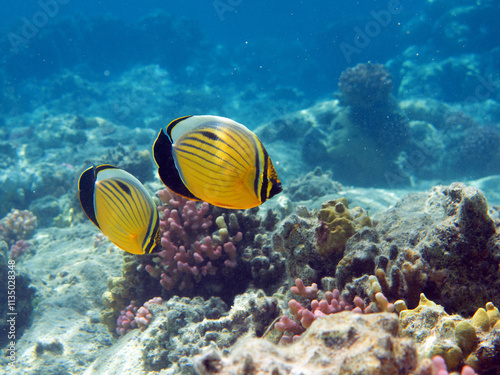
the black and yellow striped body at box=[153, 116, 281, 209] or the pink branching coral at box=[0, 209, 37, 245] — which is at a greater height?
the pink branching coral at box=[0, 209, 37, 245]

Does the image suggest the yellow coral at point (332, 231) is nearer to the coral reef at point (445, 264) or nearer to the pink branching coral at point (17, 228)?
the coral reef at point (445, 264)

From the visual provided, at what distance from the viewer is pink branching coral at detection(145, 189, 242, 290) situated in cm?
335

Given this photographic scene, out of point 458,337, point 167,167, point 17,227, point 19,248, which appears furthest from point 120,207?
point 17,227

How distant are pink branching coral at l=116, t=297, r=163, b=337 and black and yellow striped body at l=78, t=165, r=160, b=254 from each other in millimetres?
1774

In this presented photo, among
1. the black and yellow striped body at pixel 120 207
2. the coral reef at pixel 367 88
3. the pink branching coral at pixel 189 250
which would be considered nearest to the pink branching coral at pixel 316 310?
the black and yellow striped body at pixel 120 207

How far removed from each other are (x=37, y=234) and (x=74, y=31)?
93.0 feet

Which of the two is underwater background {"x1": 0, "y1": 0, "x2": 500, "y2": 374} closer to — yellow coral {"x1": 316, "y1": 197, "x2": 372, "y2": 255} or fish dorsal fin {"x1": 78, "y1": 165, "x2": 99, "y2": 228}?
yellow coral {"x1": 316, "y1": 197, "x2": 372, "y2": 255}

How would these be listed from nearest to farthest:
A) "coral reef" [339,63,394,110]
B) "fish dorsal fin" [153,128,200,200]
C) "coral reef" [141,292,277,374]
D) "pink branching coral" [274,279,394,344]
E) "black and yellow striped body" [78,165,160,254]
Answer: "fish dorsal fin" [153,128,200,200], "black and yellow striped body" [78,165,160,254], "pink branching coral" [274,279,394,344], "coral reef" [141,292,277,374], "coral reef" [339,63,394,110]

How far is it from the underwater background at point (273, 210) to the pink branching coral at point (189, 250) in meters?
0.03

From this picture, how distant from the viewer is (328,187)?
933 centimetres

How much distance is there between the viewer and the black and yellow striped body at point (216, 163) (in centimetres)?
140

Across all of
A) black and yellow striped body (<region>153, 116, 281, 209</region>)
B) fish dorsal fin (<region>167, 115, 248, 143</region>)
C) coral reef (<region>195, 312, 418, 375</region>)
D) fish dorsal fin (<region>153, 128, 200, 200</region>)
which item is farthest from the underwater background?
fish dorsal fin (<region>167, 115, 248, 143</region>)

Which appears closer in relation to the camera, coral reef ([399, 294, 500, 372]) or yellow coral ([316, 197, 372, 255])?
coral reef ([399, 294, 500, 372])

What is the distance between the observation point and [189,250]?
11.5 ft
